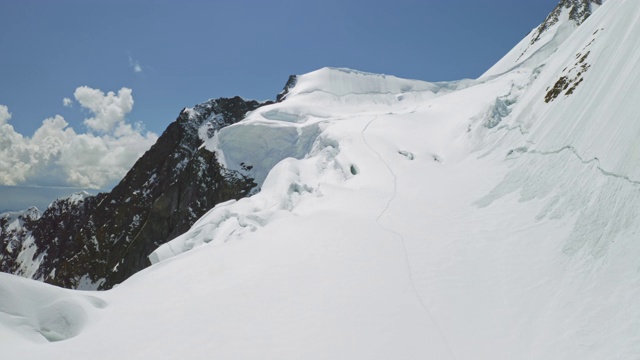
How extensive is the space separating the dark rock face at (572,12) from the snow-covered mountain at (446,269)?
48.1 metres

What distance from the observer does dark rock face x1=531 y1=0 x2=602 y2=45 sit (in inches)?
2189

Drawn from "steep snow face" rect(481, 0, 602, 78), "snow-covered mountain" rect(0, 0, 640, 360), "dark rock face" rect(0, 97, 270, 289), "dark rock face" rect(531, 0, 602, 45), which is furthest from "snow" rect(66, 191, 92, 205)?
"dark rock face" rect(531, 0, 602, 45)

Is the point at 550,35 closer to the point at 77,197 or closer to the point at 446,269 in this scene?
the point at 446,269

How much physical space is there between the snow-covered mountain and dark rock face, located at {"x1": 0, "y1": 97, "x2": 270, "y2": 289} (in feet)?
127

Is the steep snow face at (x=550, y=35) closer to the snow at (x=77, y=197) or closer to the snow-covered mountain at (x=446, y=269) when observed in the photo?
the snow-covered mountain at (x=446, y=269)

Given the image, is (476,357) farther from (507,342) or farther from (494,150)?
(494,150)

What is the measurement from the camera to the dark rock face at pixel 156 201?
2579 inches

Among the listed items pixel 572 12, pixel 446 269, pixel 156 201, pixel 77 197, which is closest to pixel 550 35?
pixel 572 12

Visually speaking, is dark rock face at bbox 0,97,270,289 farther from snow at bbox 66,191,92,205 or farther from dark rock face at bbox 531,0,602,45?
dark rock face at bbox 531,0,602,45

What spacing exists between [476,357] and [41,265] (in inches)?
7251

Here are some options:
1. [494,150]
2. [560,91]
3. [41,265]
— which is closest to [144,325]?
[494,150]

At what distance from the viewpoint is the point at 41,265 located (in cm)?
14738

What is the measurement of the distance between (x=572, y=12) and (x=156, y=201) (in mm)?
83656

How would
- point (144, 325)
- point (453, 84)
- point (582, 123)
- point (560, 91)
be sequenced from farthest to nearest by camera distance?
1. point (453, 84)
2. point (560, 91)
3. point (582, 123)
4. point (144, 325)
